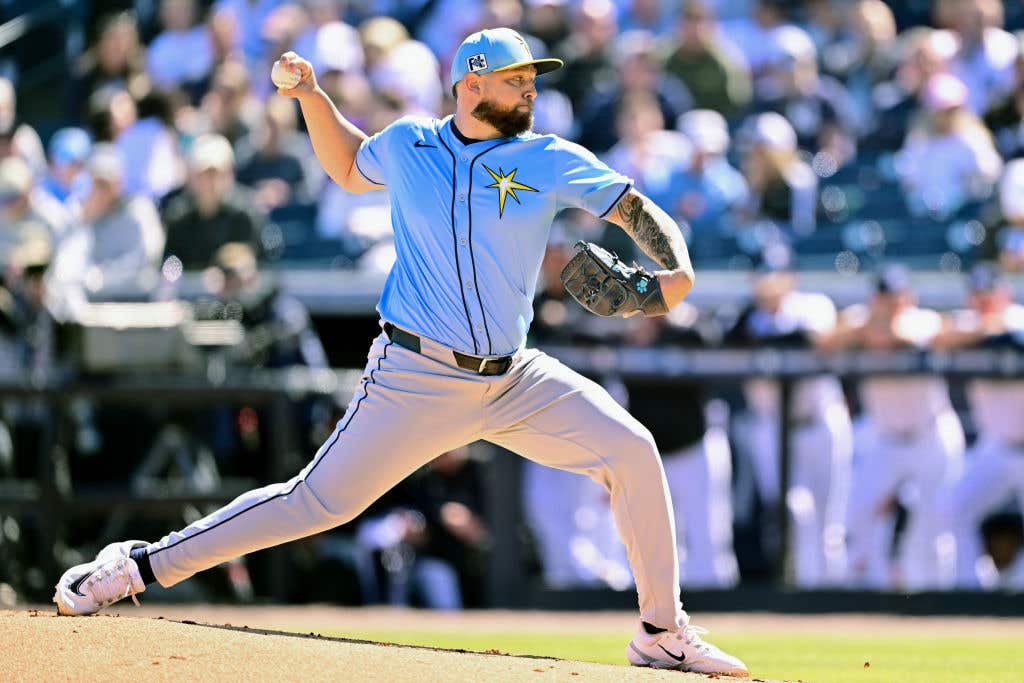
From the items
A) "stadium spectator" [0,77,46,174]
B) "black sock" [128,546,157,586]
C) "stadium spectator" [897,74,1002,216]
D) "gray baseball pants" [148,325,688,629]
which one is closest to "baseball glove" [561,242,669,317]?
"gray baseball pants" [148,325,688,629]

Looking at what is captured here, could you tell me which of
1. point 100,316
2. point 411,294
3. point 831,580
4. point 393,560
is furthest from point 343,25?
point 411,294

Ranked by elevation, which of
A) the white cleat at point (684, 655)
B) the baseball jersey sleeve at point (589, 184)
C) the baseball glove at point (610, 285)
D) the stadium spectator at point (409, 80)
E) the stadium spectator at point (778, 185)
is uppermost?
the stadium spectator at point (409, 80)

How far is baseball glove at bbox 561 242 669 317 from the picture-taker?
197 inches

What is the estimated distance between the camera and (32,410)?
9.95 meters

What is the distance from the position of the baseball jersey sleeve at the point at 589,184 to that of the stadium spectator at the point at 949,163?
6.19 metres

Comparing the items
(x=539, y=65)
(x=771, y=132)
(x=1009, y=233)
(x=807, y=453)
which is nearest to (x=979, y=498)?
(x=807, y=453)

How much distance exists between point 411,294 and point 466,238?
0.89 ft

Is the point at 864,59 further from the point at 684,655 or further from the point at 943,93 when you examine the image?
the point at 684,655

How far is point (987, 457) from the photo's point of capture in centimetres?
939

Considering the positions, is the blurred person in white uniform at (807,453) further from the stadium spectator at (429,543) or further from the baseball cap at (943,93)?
the baseball cap at (943,93)

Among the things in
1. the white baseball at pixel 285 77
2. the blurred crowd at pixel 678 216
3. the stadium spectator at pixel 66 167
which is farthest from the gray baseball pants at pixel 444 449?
the stadium spectator at pixel 66 167

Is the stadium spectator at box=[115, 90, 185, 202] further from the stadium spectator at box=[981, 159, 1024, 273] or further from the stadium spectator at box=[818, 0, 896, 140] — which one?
the stadium spectator at box=[981, 159, 1024, 273]

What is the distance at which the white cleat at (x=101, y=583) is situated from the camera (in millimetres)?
5395

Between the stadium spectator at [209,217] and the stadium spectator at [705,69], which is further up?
the stadium spectator at [705,69]
